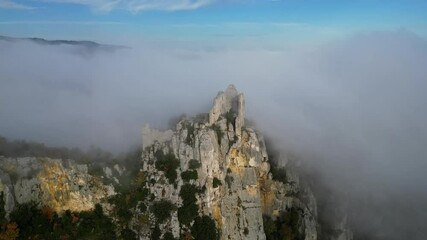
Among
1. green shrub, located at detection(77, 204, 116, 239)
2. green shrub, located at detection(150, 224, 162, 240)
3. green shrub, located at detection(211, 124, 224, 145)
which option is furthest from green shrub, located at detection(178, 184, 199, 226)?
green shrub, located at detection(77, 204, 116, 239)

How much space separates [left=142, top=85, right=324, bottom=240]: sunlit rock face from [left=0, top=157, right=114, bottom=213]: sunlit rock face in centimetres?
1002

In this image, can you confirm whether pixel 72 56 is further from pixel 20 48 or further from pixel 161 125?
pixel 161 125

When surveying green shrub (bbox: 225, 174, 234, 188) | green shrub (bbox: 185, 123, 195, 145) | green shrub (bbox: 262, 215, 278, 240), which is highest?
green shrub (bbox: 185, 123, 195, 145)

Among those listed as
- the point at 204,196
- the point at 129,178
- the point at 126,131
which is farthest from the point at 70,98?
the point at 204,196

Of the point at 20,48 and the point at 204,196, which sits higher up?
the point at 20,48

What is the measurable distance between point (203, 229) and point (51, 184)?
26523 millimetres

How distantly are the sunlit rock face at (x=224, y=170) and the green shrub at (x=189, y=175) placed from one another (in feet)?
2.00

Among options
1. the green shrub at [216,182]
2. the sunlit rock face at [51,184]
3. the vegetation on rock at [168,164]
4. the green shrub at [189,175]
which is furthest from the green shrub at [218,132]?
the sunlit rock face at [51,184]

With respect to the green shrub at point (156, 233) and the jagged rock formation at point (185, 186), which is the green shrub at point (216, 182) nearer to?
the jagged rock formation at point (185, 186)

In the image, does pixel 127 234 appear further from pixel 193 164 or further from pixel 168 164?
pixel 193 164

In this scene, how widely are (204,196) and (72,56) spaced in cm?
10511

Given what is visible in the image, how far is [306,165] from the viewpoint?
112 m

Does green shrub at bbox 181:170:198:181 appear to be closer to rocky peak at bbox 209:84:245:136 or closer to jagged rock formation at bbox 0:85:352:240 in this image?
jagged rock formation at bbox 0:85:352:240

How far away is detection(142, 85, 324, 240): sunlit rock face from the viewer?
82.7 m
